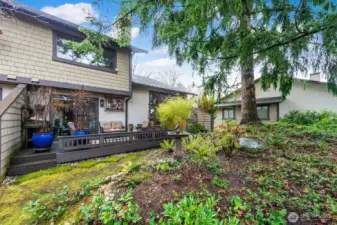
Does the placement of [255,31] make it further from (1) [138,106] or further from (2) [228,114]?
(2) [228,114]

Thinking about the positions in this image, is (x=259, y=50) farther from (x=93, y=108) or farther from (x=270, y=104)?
(x=270, y=104)

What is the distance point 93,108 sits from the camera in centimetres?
741

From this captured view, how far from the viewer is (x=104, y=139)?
5371 millimetres

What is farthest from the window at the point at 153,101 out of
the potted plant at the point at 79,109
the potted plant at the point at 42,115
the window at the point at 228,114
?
the window at the point at 228,114

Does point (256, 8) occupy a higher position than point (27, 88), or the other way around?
point (256, 8)

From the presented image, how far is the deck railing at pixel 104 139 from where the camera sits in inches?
182

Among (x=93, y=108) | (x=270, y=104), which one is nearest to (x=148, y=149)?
(x=93, y=108)

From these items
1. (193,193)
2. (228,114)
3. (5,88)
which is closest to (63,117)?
(5,88)

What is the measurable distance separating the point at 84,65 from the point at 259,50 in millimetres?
6346

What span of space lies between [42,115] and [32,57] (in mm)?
2162

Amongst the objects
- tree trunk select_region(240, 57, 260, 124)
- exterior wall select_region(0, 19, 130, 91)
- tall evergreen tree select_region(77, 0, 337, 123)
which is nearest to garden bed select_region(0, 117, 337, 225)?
tall evergreen tree select_region(77, 0, 337, 123)

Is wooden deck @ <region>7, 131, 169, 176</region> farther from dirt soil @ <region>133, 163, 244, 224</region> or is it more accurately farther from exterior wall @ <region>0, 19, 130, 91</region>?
dirt soil @ <region>133, 163, 244, 224</region>

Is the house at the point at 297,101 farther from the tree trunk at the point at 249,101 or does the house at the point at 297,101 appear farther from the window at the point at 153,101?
the window at the point at 153,101

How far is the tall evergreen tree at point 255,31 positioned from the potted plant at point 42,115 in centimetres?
318
